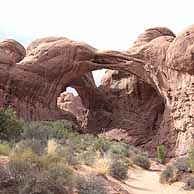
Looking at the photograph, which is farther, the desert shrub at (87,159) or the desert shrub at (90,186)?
the desert shrub at (87,159)

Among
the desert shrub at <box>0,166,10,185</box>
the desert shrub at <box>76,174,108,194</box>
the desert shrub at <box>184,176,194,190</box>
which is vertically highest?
the desert shrub at <box>0,166,10,185</box>

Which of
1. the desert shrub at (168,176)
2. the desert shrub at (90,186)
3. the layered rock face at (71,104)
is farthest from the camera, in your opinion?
the layered rock face at (71,104)

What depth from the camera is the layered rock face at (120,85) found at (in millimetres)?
26781

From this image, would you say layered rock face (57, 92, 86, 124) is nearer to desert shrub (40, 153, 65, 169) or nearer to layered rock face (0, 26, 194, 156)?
layered rock face (0, 26, 194, 156)

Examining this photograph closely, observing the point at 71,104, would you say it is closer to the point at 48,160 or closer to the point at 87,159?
the point at 87,159

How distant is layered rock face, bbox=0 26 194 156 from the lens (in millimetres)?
26781

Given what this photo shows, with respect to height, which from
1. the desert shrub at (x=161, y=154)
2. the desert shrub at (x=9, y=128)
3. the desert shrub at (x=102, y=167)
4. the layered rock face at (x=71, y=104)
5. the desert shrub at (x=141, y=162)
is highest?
the desert shrub at (x=102, y=167)

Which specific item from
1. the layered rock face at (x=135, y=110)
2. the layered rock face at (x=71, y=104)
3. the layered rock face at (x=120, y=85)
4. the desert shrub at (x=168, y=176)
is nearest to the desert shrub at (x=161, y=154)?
the layered rock face at (x=120, y=85)

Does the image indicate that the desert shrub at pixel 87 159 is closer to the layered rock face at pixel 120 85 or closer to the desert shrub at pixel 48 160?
the desert shrub at pixel 48 160

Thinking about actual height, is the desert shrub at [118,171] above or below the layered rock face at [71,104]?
above

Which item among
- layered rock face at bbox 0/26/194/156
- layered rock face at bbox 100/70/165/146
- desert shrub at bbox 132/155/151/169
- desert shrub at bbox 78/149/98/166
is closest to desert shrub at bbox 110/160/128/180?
desert shrub at bbox 78/149/98/166

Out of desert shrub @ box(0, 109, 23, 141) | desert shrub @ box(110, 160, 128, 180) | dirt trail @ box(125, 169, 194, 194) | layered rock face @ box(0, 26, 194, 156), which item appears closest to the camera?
dirt trail @ box(125, 169, 194, 194)

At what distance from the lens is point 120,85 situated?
3656 cm

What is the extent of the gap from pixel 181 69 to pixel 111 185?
56.8ft
